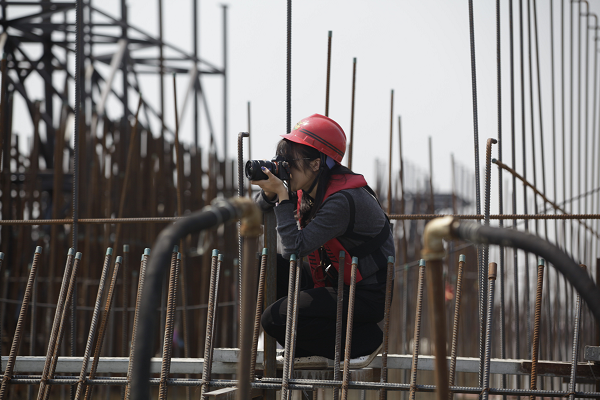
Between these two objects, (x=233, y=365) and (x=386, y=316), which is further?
(x=233, y=365)

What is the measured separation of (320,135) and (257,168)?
381 mm

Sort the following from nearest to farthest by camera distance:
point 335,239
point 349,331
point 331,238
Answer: point 349,331, point 331,238, point 335,239

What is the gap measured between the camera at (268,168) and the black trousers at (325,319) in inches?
24.4

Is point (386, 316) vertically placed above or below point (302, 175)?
below

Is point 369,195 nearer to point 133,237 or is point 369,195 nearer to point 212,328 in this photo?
point 212,328

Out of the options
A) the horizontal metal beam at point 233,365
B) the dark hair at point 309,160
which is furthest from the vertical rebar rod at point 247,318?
the horizontal metal beam at point 233,365

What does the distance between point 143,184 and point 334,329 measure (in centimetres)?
477

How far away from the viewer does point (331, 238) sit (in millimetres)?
2783

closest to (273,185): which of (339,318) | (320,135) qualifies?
(320,135)

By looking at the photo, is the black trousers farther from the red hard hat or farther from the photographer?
the red hard hat

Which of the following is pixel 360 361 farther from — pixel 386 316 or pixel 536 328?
pixel 536 328

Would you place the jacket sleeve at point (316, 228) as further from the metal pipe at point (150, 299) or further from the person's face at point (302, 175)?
the metal pipe at point (150, 299)

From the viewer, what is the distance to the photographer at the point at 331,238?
9.27 feet

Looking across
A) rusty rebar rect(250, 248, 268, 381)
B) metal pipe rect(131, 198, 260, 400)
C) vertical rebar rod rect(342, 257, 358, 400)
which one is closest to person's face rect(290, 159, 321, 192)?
rusty rebar rect(250, 248, 268, 381)
